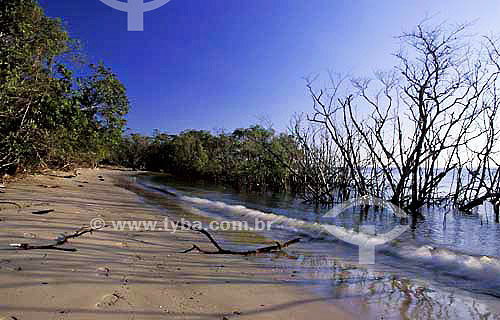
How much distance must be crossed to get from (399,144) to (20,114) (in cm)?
1581

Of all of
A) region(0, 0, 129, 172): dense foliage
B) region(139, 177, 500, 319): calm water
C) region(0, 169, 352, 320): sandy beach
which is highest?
region(0, 0, 129, 172): dense foliage

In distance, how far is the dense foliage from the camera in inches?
372

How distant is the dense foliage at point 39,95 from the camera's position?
9.45 meters

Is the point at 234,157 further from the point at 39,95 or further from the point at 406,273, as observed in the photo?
the point at 406,273

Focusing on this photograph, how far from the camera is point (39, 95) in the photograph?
10.5m

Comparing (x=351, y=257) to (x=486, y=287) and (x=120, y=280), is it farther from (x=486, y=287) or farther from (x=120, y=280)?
(x=120, y=280)

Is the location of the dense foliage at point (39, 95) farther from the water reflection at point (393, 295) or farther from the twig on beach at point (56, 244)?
the water reflection at point (393, 295)

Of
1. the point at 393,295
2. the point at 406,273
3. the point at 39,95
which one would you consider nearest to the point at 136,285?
the point at 393,295

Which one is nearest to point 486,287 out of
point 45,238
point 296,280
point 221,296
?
point 296,280

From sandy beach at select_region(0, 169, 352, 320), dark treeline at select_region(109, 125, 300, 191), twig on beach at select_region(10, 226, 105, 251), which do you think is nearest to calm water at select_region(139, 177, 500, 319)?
sandy beach at select_region(0, 169, 352, 320)

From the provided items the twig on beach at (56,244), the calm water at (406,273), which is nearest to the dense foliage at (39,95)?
the twig on beach at (56,244)

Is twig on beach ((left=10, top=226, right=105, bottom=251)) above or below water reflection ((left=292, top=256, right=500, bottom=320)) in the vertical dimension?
above

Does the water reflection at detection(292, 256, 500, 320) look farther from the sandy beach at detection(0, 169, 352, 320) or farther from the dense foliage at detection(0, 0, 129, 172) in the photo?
the dense foliage at detection(0, 0, 129, 172)

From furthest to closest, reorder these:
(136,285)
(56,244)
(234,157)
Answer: (234,157) → (56,244) → (136,285)
